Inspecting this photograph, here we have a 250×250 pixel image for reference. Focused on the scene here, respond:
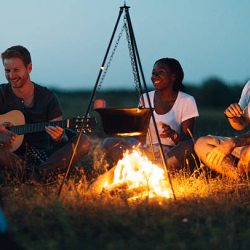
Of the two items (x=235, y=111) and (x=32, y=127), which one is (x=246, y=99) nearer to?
(x=235, y=111)

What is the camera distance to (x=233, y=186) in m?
4.27

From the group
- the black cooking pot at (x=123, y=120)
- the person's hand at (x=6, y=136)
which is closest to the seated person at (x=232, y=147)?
the black cooking pot at (x=123, y=120)

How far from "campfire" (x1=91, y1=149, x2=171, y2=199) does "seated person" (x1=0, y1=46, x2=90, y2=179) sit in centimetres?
91

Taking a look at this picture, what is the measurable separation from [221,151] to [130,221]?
1.75 m

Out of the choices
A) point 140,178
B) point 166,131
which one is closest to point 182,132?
point 166,131

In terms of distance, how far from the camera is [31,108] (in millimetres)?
5160

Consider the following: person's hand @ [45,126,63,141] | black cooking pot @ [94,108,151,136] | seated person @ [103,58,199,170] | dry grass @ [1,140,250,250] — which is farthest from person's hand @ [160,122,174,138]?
person's hand @ [45,126,63,141]

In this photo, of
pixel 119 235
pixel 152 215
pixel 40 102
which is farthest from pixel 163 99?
pixel 119 235

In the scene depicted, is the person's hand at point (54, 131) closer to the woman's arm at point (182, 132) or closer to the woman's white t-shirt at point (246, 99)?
the woman's arm at point (182, 132)

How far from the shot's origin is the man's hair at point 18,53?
16.4 ft

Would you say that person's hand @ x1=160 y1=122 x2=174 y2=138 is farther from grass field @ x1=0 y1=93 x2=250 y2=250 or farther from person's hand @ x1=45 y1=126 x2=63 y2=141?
person's hand @ x1=45 y1=126 x2=63 y2=141

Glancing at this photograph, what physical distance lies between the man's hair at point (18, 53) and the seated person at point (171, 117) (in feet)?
5.30

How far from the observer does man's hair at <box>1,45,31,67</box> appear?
5.01 metres

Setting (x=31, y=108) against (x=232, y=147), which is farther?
(x=31, y=108)
